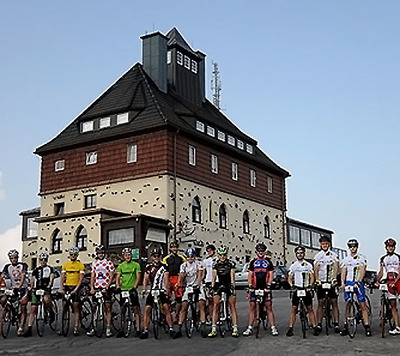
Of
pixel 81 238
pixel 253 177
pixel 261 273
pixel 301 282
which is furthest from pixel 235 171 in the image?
pixel 301 282

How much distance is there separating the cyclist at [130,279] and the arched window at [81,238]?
2723cm

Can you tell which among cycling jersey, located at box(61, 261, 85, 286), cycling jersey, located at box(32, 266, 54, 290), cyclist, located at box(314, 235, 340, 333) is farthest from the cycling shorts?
cycling jersey, located at box(32, 266, 54, 290)

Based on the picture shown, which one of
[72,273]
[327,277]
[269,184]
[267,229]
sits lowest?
[327,277]

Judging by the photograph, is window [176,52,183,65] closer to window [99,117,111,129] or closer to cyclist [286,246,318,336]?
window [99,117,111,129]

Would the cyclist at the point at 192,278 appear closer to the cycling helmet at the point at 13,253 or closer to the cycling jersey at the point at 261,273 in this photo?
the cycling jersey at the point at 261,273

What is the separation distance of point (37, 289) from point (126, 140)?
96.2 ft

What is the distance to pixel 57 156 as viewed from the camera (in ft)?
163

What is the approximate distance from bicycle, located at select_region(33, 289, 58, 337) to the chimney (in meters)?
34.0

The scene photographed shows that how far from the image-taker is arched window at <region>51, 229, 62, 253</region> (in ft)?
147

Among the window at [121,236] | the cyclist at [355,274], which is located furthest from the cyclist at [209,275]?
the window at [121,236]

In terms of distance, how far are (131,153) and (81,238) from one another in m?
6.47

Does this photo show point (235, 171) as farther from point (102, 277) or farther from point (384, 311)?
point (384, 311)

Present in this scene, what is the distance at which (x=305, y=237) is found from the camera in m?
64.0

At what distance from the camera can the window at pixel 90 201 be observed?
152 feet
